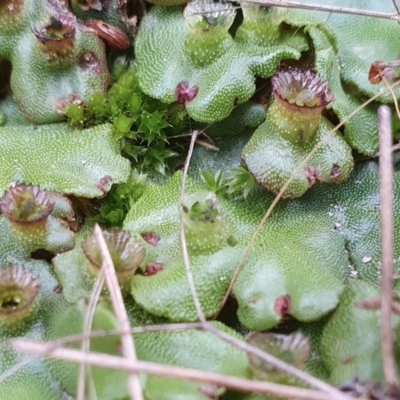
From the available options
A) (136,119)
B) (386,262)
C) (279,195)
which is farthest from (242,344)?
(136,119)

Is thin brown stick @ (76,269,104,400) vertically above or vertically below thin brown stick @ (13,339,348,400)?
below

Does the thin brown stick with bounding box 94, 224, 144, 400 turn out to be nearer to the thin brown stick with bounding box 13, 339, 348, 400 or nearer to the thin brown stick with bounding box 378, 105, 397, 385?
the thin brown stick with bounding box 13, 339, 348, 400

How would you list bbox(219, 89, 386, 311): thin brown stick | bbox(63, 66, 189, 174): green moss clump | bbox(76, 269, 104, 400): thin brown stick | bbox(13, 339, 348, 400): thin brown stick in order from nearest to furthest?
bbox(13, 339, 348, 400): thin brown stick
bbox(76, 269, 104, 400): thin brown stick
bbox(219, 89, 386, 311): thin brown stick
bbox(63, 66, 189, 174): green moss clump

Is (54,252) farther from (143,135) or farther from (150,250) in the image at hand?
(143,135)

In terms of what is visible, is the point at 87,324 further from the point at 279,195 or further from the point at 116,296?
the point at 279,195

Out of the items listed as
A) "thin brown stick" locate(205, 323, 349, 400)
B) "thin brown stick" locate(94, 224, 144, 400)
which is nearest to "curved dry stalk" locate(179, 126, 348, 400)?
"thin brown stick" locate(205, 323, 349, 400)

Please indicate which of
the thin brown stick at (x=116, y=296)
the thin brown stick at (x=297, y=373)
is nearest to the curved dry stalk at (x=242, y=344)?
the thin brown stick at (x=297, y=373)

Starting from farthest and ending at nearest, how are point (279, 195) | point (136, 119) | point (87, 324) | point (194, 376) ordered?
point (136, 119) < point (279, 195) < point (87, 324) < point (194, 376)

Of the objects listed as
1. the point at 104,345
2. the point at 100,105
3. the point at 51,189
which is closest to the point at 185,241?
the point at 104,345
